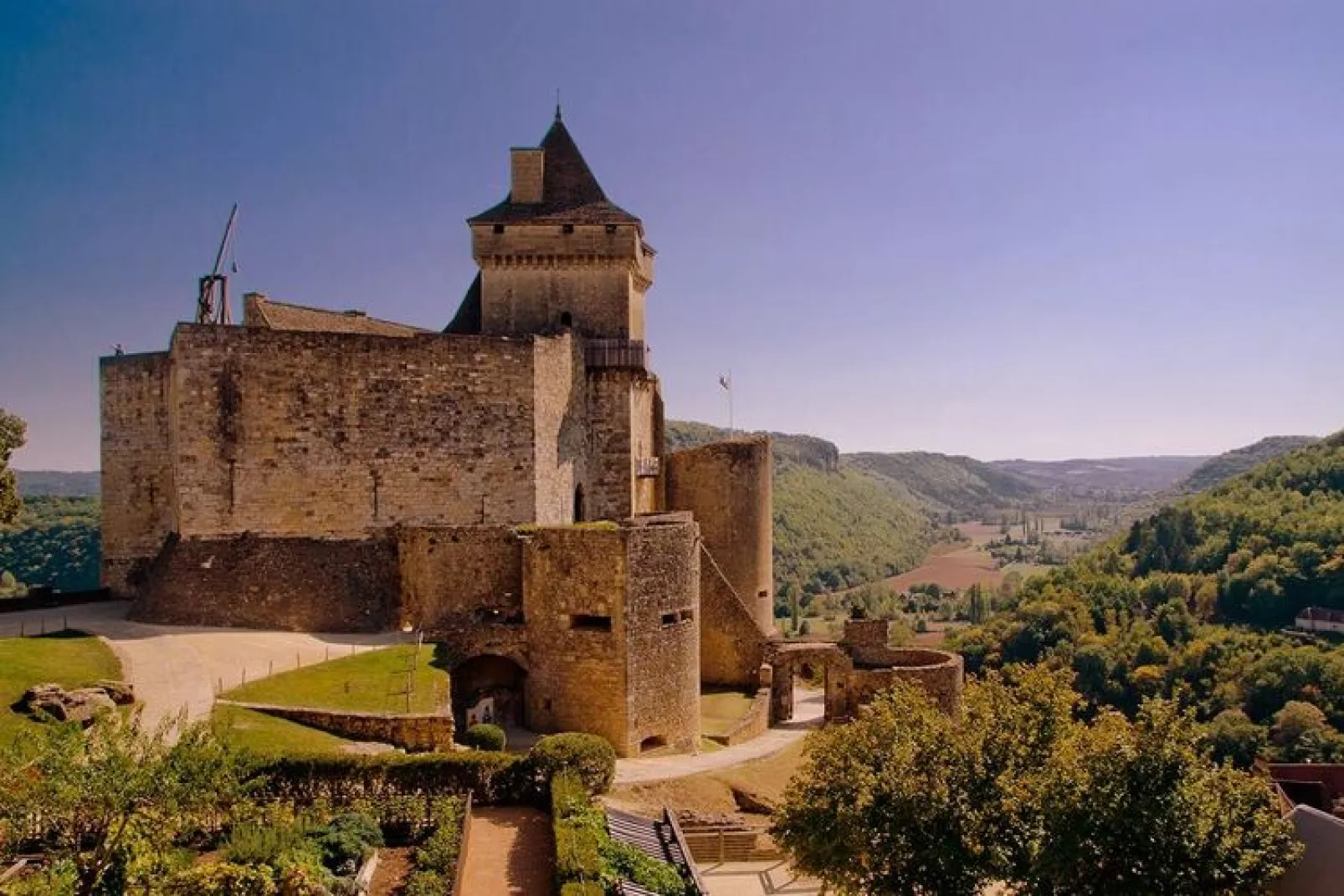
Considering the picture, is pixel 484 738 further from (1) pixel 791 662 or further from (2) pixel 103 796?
(1) pixel 791 662

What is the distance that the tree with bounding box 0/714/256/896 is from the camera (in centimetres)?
1422

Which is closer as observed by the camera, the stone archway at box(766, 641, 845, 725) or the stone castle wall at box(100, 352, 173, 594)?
the stone castle wall at box(100, 352, 173, 594)

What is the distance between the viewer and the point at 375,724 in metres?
23.1

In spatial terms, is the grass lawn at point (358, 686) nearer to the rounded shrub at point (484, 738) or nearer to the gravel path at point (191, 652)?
the gravel path at point (191, 652)

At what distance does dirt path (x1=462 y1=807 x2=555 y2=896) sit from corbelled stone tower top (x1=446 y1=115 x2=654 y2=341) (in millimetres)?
21614

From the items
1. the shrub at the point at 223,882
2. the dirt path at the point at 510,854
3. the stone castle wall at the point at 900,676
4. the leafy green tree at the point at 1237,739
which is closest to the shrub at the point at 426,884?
the dirt path at the point at 510,854

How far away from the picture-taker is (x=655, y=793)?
1013 inches

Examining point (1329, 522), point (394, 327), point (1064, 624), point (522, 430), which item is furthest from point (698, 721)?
point (1329, 522)

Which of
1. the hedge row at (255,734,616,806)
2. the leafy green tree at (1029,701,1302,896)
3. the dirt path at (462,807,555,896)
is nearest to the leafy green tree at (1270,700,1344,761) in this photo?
the leafy green tree at (1029,701,1302,896)

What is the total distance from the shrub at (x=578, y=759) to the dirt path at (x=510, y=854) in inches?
41.2

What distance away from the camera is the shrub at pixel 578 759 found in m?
22.3

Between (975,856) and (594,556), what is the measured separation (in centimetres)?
1453

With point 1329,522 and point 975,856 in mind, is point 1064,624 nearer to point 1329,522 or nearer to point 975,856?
point 1329,522

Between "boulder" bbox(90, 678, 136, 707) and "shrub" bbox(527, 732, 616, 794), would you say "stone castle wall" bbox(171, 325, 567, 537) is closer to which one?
"boulder" bbox(90, 678, 136, 707)
